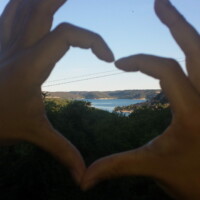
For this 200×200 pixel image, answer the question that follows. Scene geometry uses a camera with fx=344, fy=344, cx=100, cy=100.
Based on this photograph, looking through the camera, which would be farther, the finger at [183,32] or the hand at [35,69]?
the hand at [35,69]

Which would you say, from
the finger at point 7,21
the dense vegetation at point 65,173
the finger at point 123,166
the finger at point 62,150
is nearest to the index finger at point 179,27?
the finger at point 123,166

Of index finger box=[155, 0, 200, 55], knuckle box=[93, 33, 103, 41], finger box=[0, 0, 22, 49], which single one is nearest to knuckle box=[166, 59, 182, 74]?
index finger box=[155, 0, 200, 55]

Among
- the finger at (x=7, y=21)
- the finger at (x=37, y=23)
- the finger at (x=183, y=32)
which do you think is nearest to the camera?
the finger at (x=183, y=32)

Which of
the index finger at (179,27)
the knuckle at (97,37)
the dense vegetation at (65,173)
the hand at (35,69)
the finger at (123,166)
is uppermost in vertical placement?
the index finger at (179,27)

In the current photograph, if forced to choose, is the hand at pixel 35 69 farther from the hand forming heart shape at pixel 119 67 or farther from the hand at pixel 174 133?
the hand at pixel 174 133

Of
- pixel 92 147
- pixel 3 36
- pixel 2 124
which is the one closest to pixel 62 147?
pixel 2 124

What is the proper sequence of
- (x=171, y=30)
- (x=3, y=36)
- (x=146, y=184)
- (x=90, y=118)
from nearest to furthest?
(x=171, y=30)
(x=3, y=36)
(x=146, y=184)
(x=90, y=118)

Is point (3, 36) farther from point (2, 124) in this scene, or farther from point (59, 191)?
point (59, 191)
